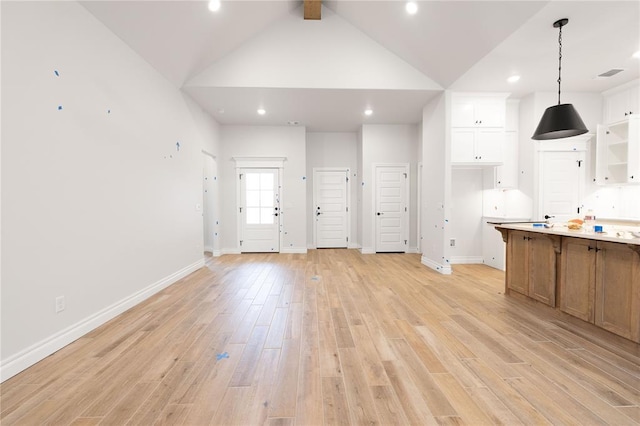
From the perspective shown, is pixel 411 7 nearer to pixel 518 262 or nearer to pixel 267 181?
pixel 518 262

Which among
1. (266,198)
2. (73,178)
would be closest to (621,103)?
(266,198)

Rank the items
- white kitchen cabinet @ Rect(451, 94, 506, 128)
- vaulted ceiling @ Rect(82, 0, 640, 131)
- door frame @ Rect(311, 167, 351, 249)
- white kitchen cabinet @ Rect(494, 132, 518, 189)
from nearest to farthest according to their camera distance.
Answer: vaulted ceiling @ Rect(82, 0, 640, 131), white kitchen cabinet @ Rect(451, 94, 506, 128), white kitchen cabinet @ Rect(494, 132, 518, 189), door frame @ Rect(311, 167, 351, 249)

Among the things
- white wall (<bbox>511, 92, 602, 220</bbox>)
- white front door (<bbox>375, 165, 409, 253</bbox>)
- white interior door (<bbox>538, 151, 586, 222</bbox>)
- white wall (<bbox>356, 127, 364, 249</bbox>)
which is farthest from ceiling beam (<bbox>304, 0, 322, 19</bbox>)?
white interior door (<bbox>538, 151, 586, 222</bbox>)

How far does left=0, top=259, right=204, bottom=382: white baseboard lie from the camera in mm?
1841

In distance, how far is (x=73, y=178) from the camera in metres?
2.38

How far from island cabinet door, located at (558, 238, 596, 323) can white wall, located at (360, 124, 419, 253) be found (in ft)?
12.4

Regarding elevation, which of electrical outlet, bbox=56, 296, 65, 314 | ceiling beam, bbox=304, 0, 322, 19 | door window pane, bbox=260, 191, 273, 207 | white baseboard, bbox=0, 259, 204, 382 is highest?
ceiling beam, bbox=304, 0, 322, 19

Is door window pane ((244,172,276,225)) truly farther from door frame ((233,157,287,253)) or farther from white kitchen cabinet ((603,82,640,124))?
white kitchen cabinet ((603,82,640,124))

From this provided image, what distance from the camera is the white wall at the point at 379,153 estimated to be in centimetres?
631

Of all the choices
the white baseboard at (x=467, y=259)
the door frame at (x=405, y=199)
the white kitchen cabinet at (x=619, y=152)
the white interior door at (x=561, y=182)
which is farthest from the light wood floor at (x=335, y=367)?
the door frame at (x=405, y=199)

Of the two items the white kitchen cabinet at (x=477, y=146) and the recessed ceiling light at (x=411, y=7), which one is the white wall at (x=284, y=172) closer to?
the white kitchen cabinet at (x=477, y=146)

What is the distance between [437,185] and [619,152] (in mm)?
2732

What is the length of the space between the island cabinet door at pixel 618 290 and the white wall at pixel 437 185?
218cm

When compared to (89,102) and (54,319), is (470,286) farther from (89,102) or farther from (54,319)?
(89,102)
